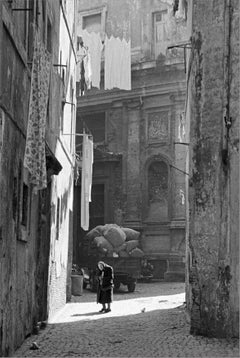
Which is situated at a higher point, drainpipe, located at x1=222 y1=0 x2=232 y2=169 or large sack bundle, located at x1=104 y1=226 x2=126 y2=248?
drainpipe, located at x1=222 y1=0 x2=232 y2=169

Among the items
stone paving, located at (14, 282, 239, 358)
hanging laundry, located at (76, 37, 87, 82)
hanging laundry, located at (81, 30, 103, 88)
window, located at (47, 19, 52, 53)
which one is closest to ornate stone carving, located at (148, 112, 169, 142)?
hanging laundry, located at (81, 30, 103, 88)

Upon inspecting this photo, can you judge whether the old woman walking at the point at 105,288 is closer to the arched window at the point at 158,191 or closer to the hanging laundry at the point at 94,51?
the arched window at the point at 158,191

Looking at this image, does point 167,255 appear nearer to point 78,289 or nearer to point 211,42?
point 78,289

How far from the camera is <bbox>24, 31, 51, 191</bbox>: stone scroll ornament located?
9.23 meters

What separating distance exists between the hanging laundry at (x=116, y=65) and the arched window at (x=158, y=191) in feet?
13.9

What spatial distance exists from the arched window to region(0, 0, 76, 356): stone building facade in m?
11.0

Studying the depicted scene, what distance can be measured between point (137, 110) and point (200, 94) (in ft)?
54.5

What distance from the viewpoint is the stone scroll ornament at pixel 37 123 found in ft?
30.3

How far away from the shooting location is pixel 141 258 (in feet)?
83.4

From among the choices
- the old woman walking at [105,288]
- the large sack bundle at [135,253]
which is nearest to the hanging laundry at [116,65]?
the large sack bundle at [135,253]

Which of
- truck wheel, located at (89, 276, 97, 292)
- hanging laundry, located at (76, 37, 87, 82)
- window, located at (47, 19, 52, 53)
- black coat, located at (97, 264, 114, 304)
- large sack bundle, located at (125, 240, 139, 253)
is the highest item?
hanging laundry, located at (76, 37, 87, 82)

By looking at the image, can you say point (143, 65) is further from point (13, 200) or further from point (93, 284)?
point (13, 200)

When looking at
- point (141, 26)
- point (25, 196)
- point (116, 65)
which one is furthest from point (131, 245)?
point (25, 196)

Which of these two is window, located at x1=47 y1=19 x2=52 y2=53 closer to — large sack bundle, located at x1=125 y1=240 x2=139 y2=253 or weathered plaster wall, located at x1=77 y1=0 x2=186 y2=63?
large sack bundle, located at x1=125 y1=240 x2=139 y2=253
